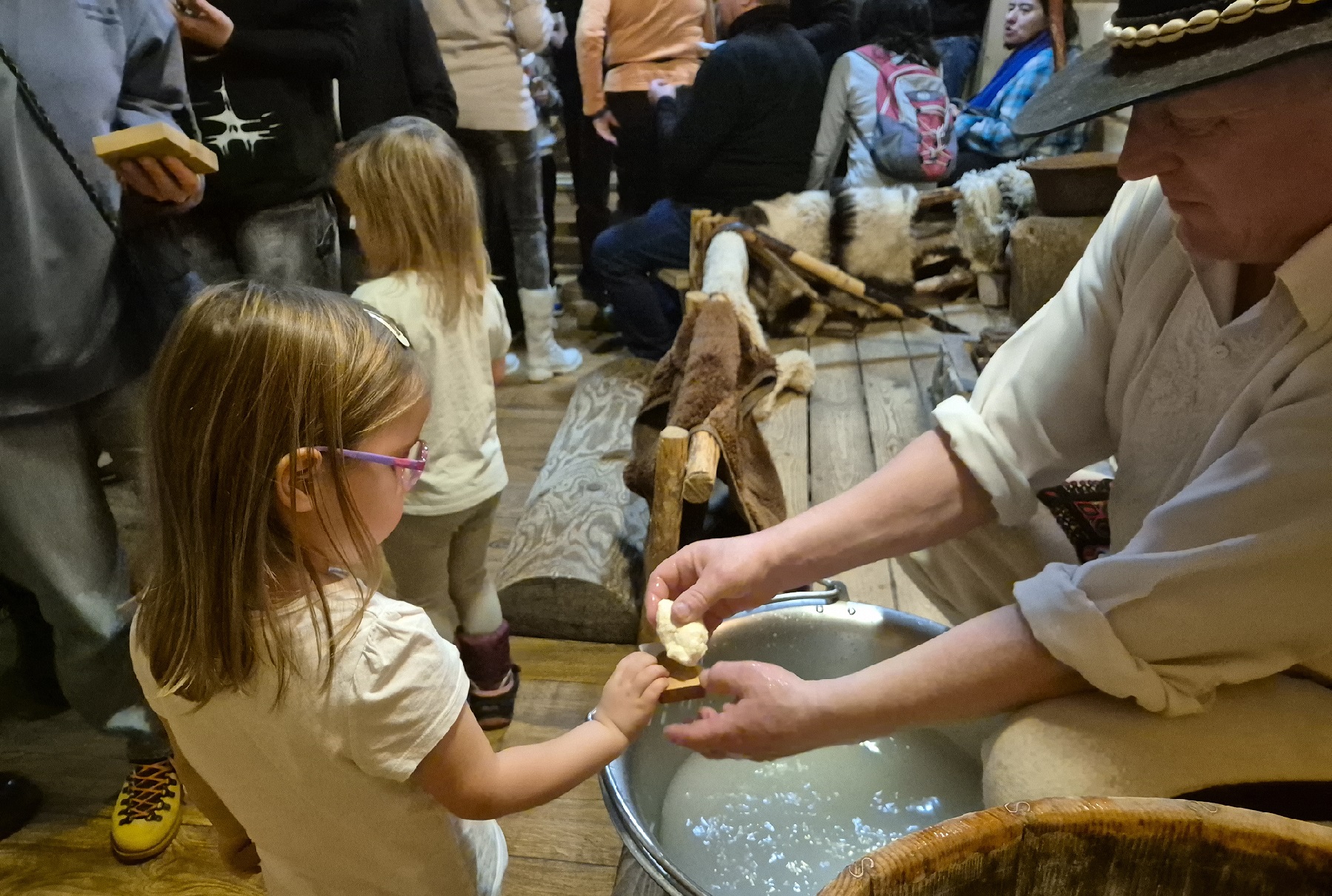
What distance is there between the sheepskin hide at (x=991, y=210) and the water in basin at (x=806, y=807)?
2485mm

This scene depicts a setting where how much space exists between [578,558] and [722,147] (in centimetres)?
169

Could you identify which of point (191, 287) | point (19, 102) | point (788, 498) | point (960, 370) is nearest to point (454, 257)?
point (191, 287)

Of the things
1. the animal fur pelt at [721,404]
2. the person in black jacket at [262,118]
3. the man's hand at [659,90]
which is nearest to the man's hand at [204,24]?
the person in black jacket at [262,118]

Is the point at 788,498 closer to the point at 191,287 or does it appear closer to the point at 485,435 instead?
the point at 485,435

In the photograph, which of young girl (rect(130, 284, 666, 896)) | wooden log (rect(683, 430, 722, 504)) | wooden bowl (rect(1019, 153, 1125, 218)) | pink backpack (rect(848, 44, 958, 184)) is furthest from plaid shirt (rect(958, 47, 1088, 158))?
young girl (rect(130, 284, 666, 896))

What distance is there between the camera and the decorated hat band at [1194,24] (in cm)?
68

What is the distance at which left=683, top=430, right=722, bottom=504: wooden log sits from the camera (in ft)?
5.44

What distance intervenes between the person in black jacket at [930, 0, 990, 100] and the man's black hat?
385 cm

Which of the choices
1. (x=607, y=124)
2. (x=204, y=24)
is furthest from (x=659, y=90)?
(x=204, y=24)

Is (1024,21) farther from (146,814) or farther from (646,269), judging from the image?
(146,814)

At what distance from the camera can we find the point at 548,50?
3.71 m

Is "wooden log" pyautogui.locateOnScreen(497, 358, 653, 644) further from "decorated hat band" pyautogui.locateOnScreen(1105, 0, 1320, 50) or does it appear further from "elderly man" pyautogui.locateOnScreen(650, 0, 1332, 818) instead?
"decorated hat band" pyautogui.locateOnScreen(1105, 0, 1320, 50)

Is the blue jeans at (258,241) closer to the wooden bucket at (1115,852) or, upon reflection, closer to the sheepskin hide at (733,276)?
the sheepskin hide at (733,276)

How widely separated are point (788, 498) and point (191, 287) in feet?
4.53
